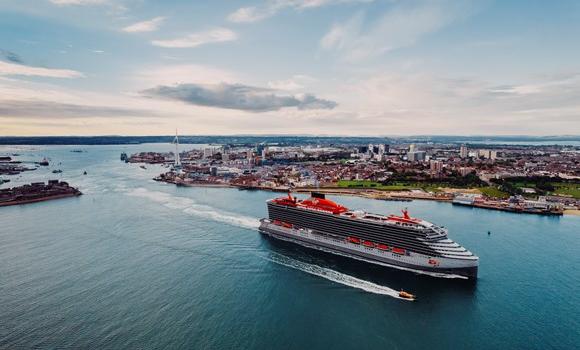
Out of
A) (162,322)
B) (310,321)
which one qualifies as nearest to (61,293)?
(162,322)

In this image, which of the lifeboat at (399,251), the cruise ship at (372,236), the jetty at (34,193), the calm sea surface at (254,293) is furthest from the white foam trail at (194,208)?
the lifeboat at (399,251)

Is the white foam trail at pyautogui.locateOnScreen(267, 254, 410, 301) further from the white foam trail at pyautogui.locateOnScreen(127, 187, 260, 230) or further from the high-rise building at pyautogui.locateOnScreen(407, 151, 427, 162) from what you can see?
the high-rise building at pyautogui.locateOnScreen(407, 151, 427, 162)

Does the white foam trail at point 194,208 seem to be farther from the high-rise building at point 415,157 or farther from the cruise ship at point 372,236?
the high-rise building at point 415,157

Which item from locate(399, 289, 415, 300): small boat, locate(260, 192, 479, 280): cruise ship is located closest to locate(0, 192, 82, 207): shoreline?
locate(260, 192, 479, 280): cruise ship

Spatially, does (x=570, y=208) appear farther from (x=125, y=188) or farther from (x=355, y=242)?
(x=125, y=188)

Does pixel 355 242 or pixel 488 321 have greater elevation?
pixel 355 242
